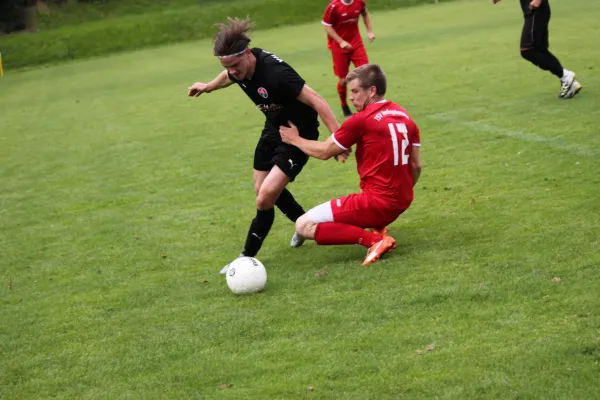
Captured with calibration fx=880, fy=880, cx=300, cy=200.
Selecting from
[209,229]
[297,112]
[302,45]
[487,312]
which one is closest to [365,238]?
[297,112]

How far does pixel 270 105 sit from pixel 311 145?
590 mm

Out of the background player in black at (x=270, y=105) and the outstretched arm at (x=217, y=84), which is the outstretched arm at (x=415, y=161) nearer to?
the background player in black at (x=270, y=105)

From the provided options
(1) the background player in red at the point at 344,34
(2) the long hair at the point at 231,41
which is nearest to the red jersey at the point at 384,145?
(2) the long hair at the point at 231,41

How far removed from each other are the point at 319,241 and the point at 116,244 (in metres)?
2.49

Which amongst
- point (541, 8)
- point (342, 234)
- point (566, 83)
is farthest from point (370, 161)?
point (541, 8)

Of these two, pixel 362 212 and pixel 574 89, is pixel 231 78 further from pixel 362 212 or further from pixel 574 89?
pixel 574 89

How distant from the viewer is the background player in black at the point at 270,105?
6898 mm

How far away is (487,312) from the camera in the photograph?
552cm

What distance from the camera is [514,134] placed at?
36.5ft

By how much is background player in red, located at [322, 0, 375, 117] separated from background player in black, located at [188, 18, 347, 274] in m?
7.09

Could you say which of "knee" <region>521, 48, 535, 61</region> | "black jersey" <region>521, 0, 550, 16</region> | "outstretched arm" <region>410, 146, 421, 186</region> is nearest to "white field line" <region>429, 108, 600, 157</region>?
"knee" <region>521, 48, 535, 61</region>

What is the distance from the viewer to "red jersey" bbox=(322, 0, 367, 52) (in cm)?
1454

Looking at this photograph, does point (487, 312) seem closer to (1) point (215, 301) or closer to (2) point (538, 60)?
(1) point (215, 301)

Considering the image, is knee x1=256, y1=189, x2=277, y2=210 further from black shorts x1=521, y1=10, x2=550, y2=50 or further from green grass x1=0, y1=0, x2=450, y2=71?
green grass x1=0, y1=0, x2=450, y2=71
